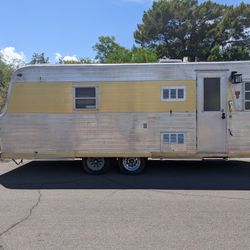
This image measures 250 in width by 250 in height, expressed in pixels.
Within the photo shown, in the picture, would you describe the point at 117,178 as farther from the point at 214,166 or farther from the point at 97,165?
the point at 214,166

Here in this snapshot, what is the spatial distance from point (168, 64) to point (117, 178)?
10.6 feet

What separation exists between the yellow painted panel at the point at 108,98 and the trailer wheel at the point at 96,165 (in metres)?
1.37

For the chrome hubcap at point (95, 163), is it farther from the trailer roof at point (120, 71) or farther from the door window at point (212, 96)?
the door window at point (212, 96)

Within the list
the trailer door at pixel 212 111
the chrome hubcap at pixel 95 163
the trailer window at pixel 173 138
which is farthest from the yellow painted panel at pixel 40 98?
the trailer door at pixel 212 111

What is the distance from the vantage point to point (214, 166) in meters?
13.2

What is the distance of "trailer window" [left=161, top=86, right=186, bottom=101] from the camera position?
11.5 metres

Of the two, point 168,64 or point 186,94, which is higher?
point 168,64

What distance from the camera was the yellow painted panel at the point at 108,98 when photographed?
11.6m

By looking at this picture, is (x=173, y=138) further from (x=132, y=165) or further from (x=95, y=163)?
(x=95, y=163)

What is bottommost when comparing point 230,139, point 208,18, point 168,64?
point 230,139

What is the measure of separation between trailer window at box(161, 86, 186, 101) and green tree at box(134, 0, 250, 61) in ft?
116
